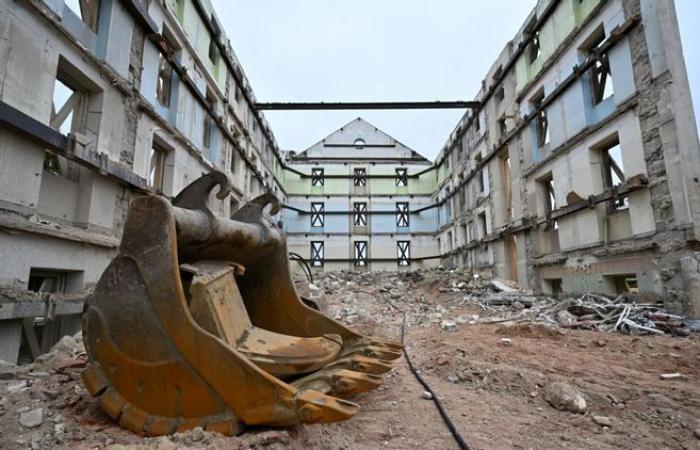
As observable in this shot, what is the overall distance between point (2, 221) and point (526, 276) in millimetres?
12945

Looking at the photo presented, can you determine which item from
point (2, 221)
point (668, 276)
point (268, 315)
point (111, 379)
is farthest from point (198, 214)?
point (668, 276)

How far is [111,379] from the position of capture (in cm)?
213

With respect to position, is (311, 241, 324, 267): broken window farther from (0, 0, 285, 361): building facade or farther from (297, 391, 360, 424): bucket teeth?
(297, 391, 360, 424): bucket teeth

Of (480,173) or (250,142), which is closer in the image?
(250,142)

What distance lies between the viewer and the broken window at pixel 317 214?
86.7 ft

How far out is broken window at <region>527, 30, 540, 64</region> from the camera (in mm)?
11962

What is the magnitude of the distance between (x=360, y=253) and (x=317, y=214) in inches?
172

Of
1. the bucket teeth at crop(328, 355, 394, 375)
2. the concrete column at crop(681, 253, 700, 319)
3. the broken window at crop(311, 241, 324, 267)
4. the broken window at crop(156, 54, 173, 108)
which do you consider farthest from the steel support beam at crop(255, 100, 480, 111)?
the bucket teeth at crop(328, 355, 394, 375)

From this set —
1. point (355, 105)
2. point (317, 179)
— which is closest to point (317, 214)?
point (317, 179)

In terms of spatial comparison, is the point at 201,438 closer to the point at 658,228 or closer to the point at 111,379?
the point at 111,379

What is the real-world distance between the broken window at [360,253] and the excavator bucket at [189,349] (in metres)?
23.0

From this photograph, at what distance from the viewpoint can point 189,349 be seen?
6.35ft

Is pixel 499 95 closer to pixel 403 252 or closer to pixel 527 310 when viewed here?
pixel 527 310

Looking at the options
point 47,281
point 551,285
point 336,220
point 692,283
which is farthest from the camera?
point 336,220
